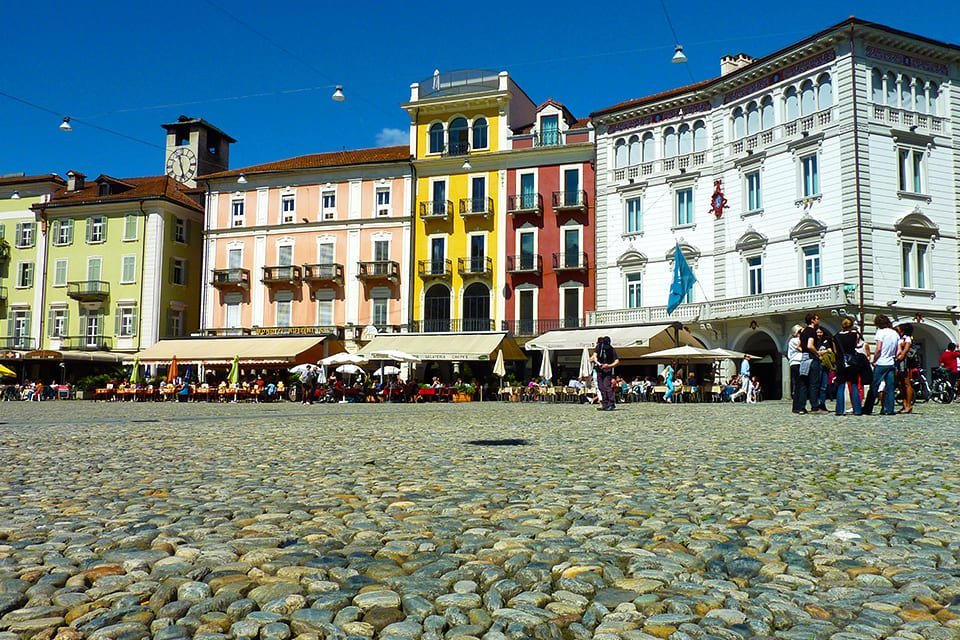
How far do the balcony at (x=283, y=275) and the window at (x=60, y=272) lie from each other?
13.4 metres

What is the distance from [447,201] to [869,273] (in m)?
→ 20.7

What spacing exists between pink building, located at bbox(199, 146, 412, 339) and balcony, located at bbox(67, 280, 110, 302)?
622 centimetres

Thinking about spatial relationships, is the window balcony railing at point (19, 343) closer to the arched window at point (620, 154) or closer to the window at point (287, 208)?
the window at point (287, 208)

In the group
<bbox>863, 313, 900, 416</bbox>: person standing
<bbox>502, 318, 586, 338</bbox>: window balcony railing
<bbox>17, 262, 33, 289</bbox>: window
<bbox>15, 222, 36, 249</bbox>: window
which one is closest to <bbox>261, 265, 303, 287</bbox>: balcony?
<bbox>502, 318, 586, 338</bbox>: window balcony railing

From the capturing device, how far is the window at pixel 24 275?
164 feet

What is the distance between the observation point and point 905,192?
32.2 meters

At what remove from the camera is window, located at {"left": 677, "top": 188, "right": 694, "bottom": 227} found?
37.7 m

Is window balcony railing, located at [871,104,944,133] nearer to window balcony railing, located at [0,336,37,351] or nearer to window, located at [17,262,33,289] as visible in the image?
window balcony railing, located at [0,336,37,351]

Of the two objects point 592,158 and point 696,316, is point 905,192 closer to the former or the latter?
point 696,316

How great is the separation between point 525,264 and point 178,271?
21.6 m

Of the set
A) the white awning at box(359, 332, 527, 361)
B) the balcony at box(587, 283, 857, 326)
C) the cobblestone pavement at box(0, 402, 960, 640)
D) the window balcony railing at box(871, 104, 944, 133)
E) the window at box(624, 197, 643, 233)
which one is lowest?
the cobblestone pavement at box(0, 402, 960, 640)

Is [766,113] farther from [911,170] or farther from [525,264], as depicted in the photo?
[525,264]

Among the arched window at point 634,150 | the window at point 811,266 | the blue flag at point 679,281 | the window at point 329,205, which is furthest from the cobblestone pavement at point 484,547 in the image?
the window at point 329,205

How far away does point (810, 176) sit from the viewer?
3338cm
